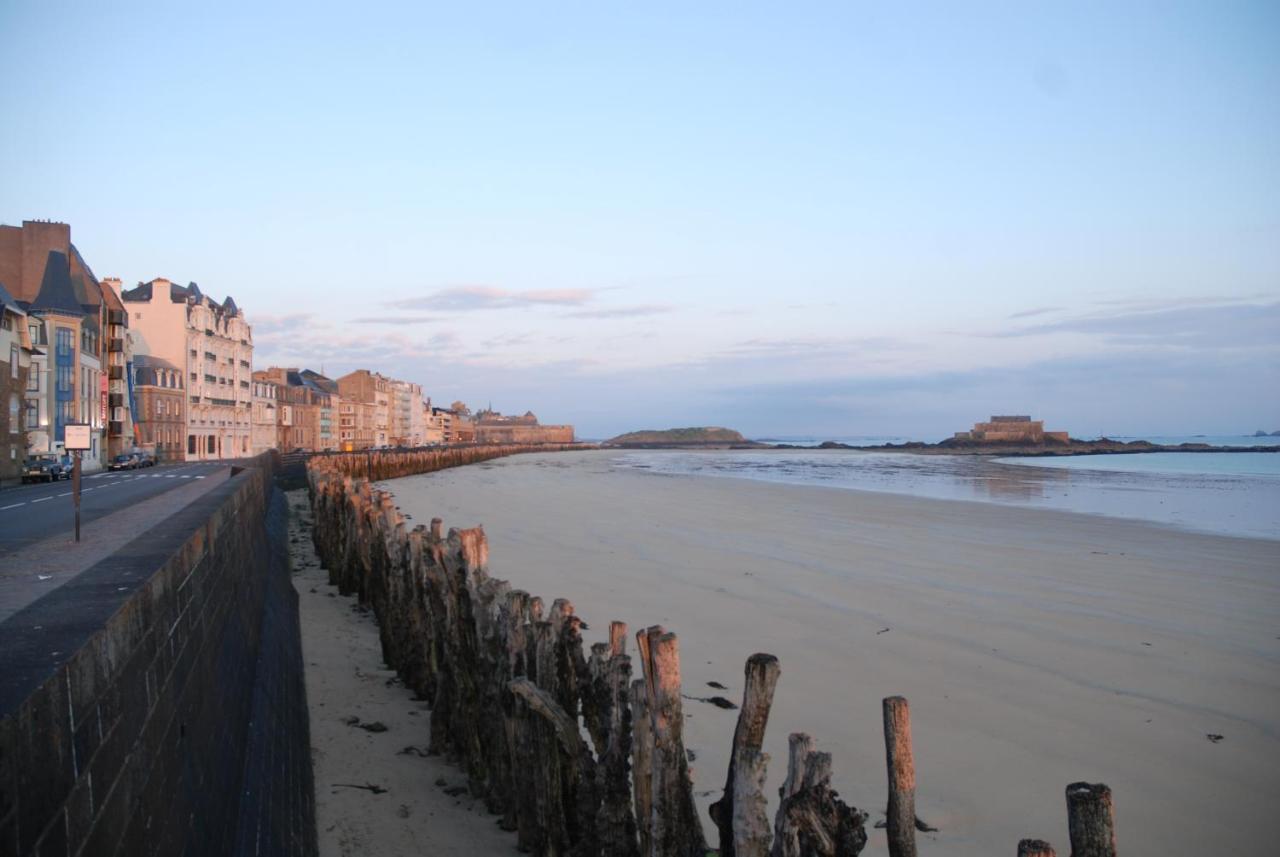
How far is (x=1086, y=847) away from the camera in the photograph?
276cm

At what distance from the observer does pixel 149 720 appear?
9.20 feet

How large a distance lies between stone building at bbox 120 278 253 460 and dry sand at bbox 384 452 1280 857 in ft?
199

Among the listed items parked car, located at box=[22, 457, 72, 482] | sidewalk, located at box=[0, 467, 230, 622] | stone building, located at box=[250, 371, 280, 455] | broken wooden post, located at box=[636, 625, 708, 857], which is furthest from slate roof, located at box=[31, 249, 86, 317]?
broken wooden post, located at box=[636, 625, 708, 857]

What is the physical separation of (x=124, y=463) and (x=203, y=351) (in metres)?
29.6

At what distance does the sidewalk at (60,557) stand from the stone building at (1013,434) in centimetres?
11510

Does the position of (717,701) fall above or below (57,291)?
below

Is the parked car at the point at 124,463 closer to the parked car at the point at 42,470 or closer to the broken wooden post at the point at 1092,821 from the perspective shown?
the parked car at the point at 42,470

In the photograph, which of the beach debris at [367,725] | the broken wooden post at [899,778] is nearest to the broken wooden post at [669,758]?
the broken wooden post at [899,778]

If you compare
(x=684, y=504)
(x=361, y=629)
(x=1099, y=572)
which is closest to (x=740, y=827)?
(x=361, y=629)

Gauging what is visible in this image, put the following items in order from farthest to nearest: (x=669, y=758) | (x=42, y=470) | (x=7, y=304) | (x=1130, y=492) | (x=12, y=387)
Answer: (x=7, y=304) → (x=12, y=387) → (x=42, y=470) → (x=1130, y=492) → (x=669, y=758)

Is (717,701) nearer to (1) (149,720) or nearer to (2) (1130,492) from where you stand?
(1) (149,720)

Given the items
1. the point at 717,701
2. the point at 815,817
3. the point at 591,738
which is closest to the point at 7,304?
the point at 717,701

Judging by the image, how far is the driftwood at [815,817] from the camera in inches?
127

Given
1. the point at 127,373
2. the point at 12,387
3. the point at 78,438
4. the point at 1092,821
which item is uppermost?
the point at 127,373
